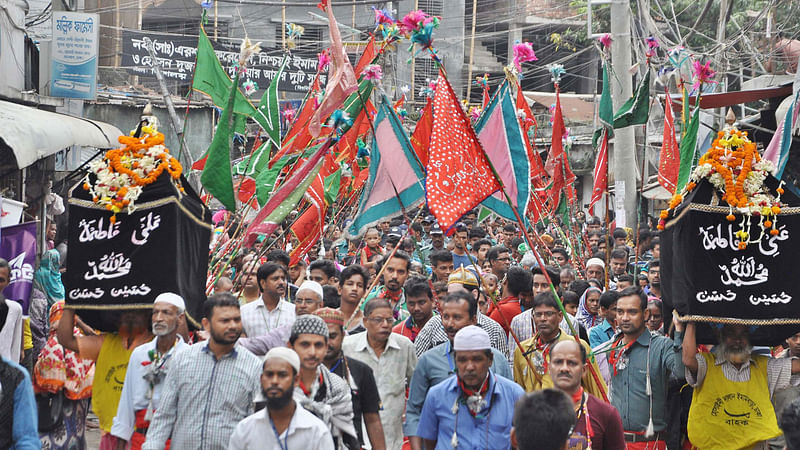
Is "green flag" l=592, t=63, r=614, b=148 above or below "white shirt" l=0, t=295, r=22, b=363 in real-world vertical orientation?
above

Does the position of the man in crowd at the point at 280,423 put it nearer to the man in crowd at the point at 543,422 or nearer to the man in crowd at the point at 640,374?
the man in crowd at the point at 543,422

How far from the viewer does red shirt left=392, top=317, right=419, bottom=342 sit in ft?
25.8

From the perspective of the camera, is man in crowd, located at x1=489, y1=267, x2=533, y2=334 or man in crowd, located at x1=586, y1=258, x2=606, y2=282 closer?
man in crowd, located at x1=489, y1=267, x2=533, y2=334

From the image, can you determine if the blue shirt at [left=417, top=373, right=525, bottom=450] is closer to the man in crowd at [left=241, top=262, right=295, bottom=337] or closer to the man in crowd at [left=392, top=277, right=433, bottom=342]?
the man in crowd at [left=392, top=277, right=433, bottom=342]

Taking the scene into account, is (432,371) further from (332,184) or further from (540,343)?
(332,184)

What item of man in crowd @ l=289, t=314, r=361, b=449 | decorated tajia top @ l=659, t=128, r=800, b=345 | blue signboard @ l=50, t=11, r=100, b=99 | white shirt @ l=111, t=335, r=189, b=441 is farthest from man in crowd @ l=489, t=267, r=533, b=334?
blue signboard @ l=50, t=11, r=100, b=99

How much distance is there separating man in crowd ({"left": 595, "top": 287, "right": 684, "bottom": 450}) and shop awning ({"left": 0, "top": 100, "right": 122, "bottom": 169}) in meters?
7.02

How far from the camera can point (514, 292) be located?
887 cm

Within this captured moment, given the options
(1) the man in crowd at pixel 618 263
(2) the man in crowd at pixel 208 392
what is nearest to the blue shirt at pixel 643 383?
(2) the man in crowd at pixel 208 392

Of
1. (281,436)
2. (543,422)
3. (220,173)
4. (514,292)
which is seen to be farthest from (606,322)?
(543,422)

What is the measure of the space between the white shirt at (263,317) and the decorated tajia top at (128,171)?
119 cm

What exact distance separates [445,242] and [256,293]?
630cm

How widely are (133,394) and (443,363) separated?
1.84 metres

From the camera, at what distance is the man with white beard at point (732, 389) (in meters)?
6.89
